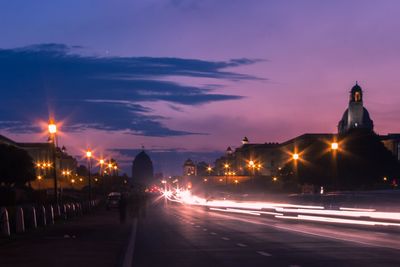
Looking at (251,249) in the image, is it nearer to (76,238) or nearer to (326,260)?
(326,260)

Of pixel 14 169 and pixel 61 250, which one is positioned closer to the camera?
pixel 61 250

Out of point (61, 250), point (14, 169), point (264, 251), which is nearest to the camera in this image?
point (264, 251)

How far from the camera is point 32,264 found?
19.5 meters

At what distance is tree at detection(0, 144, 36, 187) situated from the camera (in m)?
121

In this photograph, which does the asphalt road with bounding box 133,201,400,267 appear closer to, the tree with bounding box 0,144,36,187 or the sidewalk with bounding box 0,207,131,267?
the sidewalk with bounding box 0,207,131,267

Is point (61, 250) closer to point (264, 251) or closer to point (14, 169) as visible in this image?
point (264, 251)

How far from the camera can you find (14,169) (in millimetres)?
121875

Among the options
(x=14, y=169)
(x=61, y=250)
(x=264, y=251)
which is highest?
(x=14, y=169)

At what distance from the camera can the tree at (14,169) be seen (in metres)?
121

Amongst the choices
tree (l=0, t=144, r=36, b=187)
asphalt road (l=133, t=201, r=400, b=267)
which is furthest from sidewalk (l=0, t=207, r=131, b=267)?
tree (l=0, t=144, r=36, b=187)

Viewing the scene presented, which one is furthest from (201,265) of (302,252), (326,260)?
(302,252)

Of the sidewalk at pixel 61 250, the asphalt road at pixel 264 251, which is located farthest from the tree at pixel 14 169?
the asphalt road at pixel 264 251

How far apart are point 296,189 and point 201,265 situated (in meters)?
125

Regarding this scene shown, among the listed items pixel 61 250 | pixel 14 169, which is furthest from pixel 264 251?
pixel 14 169
